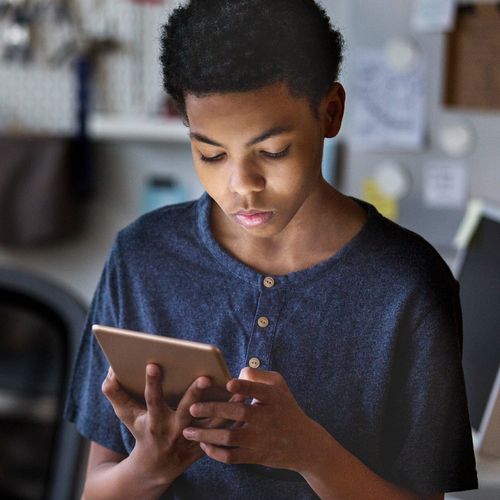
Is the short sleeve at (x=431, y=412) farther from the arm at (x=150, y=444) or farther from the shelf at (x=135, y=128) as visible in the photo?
the shelf at (x=135, y=128)

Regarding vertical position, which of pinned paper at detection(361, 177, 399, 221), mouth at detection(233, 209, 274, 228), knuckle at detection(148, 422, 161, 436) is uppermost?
mouth at detection(233, 209, 274, 228)

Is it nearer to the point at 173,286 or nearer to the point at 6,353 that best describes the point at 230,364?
the point at 173,286

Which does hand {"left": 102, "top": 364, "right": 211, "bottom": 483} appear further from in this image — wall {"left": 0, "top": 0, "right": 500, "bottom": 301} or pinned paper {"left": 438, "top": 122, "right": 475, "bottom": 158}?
pinned paper {"left": 438, "top": 122, "right": 475, "bottom": 158}

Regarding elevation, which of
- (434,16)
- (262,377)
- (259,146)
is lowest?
(262,377)

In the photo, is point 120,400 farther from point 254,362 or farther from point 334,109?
point 334,109

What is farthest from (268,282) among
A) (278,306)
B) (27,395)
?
(27,395)

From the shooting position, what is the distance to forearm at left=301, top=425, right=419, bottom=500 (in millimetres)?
451

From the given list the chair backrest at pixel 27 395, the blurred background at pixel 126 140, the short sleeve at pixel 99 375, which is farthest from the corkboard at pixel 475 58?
the short sleeve at pixel 99 375

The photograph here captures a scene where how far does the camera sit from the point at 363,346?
0.48 metres

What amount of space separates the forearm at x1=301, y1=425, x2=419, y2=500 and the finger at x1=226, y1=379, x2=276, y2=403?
0.03m

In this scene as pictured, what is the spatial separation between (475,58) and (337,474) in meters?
1.29

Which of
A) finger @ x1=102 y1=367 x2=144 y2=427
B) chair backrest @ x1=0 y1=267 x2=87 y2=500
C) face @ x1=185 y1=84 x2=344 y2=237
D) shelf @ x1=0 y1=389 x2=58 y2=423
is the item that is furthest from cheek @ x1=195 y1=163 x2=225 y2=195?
shelf @ x1=0 y1=389 x2=58 y2=423

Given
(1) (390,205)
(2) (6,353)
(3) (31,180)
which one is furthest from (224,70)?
(2) (6,353)

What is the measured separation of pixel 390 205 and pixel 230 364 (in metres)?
1.24
